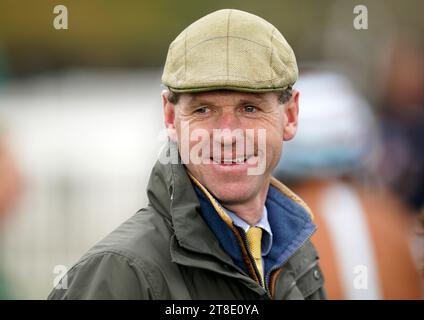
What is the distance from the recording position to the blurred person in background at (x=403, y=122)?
6676mm

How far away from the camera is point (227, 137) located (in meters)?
2.44

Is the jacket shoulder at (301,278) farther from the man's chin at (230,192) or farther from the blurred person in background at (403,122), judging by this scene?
the blurred person in background at (403,122)

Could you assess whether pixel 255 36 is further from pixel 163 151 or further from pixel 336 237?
pixel 336 237

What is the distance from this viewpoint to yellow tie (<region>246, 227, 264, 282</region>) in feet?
8.39

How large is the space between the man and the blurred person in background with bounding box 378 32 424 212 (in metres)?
4.03

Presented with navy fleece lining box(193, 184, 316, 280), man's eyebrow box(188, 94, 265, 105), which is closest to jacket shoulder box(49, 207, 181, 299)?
navy fleece lining box(193, 184, 316, 280)

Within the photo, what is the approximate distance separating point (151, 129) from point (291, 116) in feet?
13.9

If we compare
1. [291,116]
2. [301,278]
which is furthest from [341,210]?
[291,116]

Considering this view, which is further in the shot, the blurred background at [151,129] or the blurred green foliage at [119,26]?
the blurred green foliage at [119,26]

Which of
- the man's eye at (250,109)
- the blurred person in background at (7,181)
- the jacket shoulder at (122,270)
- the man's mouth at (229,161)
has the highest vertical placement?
the man's eye at (250,109)

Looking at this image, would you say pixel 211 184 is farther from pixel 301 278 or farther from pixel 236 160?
pixel 301 278

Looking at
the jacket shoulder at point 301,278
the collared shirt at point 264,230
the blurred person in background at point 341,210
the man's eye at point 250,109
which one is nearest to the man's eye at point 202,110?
the man's eye at point 250,109

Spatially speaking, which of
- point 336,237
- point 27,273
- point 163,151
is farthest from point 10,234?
point 163,151

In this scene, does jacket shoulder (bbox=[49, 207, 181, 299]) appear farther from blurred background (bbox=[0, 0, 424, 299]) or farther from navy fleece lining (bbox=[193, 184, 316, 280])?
blurred background (bbox=[0, 0, 424, 299])
